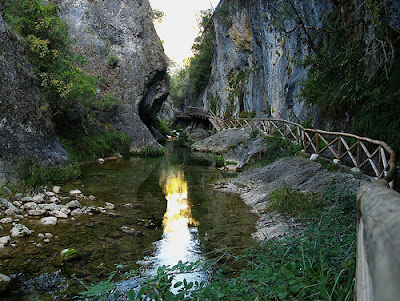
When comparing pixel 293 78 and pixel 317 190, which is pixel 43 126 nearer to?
pixel 317 190

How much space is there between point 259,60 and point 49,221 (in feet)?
80.2

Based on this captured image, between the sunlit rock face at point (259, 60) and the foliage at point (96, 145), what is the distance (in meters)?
11.5

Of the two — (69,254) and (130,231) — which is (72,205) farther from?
(69,254)

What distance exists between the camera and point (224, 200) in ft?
32.1

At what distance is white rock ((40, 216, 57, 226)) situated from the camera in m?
6.38

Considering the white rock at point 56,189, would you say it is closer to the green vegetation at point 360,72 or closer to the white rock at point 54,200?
the white rock at point 54,200

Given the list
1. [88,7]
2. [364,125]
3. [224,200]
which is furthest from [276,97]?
[88,7]

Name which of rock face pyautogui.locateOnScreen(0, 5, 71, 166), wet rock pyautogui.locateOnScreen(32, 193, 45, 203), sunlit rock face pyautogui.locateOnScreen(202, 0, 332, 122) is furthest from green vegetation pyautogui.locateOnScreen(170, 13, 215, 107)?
wet rock pyautogui.locateOnScreen(32, 193, 45, 203)

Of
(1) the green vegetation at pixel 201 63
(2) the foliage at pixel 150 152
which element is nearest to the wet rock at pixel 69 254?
(2) the foliage at pixel 150 152

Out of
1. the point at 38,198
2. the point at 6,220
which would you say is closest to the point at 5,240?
the point at 6,220

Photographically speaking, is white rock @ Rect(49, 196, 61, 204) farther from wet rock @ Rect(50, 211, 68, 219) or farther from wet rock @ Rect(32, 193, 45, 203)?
wet rock @ Rect(50, 211, 68, 219)

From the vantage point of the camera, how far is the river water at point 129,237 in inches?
173

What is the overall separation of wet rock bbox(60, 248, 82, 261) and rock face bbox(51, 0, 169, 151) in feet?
60.5

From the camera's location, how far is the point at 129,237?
612 cm
